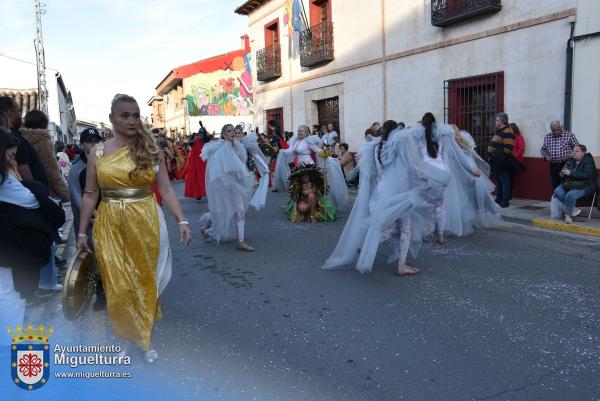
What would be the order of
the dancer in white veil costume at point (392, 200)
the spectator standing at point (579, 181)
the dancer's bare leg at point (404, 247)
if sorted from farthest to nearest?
the spectator standing at point (579, 181)
the dancer's bare leg at point (404, 247)
the dancer in white veil costume at point (392, 200)

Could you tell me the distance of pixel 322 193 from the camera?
912 cm

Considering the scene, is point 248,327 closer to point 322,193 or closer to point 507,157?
point 322,193

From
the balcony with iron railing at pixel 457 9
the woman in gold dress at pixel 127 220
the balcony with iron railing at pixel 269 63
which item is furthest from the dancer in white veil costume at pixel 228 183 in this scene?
the balcony with iron railing at pixel 269 63

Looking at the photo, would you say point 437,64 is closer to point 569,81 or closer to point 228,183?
point 569,81

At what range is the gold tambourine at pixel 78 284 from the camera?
10.1 ft

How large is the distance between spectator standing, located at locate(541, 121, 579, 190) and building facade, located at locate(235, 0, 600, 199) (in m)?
0.63

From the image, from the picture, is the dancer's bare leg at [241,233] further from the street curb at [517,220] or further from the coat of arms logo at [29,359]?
the street curb at [517,220]

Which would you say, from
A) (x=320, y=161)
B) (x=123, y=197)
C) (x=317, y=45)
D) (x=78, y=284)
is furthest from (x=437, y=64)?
(x=78, y=284)

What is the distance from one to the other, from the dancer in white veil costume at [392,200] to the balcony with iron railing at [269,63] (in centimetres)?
1572

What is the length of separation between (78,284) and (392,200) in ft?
10.5

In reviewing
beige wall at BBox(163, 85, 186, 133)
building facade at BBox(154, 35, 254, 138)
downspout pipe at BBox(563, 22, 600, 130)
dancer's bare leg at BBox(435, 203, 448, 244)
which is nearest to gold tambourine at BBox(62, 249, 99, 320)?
dancer's bare leg at BBox(435, 203, 448, 244)

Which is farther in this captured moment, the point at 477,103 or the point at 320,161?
the point at 477,103

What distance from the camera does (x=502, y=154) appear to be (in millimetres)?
9898

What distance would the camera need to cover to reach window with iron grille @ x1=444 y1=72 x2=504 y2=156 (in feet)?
36.3
